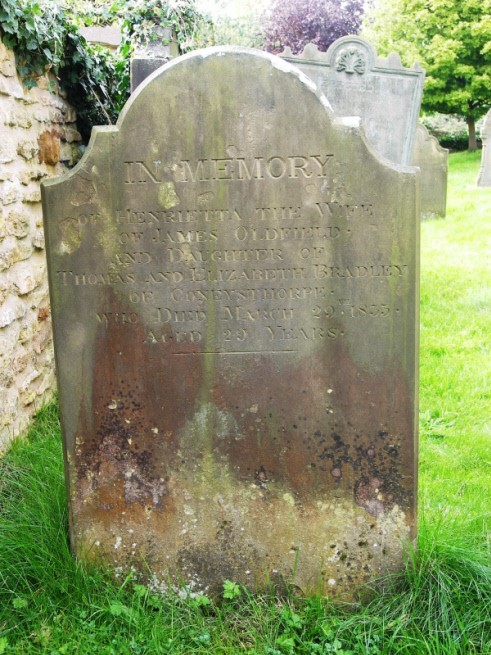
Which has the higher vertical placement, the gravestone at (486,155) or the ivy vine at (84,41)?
the ivy vine at (84,41)

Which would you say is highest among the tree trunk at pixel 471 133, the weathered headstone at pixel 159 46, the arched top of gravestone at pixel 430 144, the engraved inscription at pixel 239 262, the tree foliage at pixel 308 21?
the tree foliage at pixel 308 21

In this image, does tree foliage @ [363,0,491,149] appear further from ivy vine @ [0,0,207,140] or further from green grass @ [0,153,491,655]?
green grass @ [0,153,491,655]

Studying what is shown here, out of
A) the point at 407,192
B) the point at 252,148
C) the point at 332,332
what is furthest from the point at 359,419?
the point at 252,148

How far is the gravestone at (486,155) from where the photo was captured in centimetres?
1521

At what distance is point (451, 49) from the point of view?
25.0m

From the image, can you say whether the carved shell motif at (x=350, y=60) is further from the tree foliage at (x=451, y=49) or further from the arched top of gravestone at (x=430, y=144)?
the tree foliage at (x=451, y=49)

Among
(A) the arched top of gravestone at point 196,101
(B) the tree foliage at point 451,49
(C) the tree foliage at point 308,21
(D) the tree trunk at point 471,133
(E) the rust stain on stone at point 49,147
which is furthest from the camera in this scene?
(D) the tree trunk at point 471,133

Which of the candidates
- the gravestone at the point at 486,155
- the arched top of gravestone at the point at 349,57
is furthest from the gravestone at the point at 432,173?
the arched top of gravestone at the point at 349,57

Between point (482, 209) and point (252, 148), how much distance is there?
11183mm

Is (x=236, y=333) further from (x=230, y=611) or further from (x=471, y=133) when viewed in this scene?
(x=471, y=133)

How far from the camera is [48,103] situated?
5.00 meters

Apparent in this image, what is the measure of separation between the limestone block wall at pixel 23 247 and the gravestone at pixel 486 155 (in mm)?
12340

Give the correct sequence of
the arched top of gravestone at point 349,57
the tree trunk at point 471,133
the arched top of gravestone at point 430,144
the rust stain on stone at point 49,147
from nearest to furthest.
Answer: the rust stain on stone at point 49,147 → the arched top of gravestone at point 349,57 → the arched top of gravestone at point 430,144 → the tree trunk at point 471,133

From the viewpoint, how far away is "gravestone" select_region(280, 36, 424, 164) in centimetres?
707
